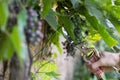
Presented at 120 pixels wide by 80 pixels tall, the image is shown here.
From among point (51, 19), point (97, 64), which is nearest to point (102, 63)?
point (97, 64)

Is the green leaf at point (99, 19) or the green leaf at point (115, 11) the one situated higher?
the green leaf at point (115, 11)

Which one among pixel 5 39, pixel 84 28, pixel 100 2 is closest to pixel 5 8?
pixel 5 39

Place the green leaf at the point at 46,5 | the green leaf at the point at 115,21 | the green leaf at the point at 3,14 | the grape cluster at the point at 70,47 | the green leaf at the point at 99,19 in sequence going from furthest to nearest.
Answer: the grape cluster at the point at 70,47 < the green leaf at the point at 115,21 < the green leaf at the point at 99,19 < the green leaf at the point at 46,5 < the green leaf at the point at 3,14

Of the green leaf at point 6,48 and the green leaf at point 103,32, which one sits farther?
the green leaf at point 103,32

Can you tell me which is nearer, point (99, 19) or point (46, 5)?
point (46, 5)

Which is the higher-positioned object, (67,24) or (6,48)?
(67,24)

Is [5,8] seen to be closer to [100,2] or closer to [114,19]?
[100,2]

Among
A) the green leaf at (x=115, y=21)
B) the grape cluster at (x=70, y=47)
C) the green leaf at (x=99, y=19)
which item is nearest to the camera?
the green leaf at (x=99, y=19)

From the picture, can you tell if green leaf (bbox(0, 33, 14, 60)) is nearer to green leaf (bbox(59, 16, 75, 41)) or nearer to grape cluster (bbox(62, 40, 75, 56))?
green leaf (bbox(59, 16, 75, 41))

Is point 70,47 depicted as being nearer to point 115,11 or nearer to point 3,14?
point 115,11

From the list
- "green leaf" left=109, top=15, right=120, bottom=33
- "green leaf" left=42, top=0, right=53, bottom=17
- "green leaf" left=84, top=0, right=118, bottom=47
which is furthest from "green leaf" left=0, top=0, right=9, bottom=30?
"green leaf" left=109, top=15, right=120, bottom=33

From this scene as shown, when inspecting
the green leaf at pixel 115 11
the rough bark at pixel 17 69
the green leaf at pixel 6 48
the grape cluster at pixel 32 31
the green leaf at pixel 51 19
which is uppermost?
the green leaf at pixel 115 11

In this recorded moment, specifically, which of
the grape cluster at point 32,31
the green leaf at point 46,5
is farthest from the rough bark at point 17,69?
the green leaf at point 46,5

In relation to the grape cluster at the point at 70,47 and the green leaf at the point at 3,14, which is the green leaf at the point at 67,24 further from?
the green leaf at the point at 3,14
